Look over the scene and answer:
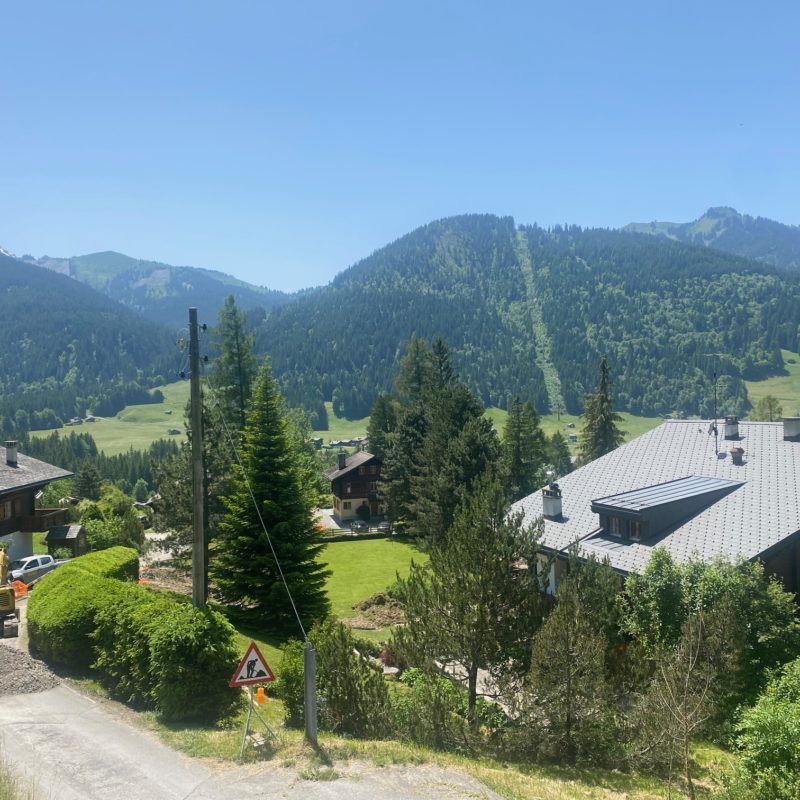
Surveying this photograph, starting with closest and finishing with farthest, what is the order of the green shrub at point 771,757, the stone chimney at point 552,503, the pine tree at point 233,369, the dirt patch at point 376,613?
the green shrub at point 771,757, the stone chimney at point 552,503, the dirt patch at point 376,613, the pine tree at point 233,369

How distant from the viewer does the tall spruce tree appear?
30.6 meters

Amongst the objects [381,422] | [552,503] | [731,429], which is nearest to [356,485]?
[381,422]

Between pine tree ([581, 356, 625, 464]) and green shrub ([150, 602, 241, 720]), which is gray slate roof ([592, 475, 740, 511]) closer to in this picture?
green shrub ([150, 602, 241, 720])

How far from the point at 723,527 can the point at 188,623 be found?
21807 mm

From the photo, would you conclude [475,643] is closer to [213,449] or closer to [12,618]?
[12,618]

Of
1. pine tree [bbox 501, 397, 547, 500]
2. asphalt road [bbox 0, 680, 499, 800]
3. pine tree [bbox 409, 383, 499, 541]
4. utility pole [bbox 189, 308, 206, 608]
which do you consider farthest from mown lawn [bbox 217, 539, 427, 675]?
pine tree [bbox 501, 397, 547, 500]

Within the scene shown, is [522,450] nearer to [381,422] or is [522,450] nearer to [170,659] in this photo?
[381,422]

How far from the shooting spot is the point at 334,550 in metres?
57.8

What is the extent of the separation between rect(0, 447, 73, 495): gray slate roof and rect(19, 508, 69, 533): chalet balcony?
286cm

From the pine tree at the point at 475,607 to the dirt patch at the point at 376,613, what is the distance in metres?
18.3

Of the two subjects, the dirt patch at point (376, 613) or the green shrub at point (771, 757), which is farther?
the dirt patch at point (376, 613)

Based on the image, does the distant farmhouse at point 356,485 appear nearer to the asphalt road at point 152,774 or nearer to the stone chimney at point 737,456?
the stone chimney at point 737,456

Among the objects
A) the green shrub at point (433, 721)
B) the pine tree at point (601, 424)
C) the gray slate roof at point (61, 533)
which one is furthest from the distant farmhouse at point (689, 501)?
the gray slate roof at point (61, 533)

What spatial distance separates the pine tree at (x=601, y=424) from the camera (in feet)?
235
